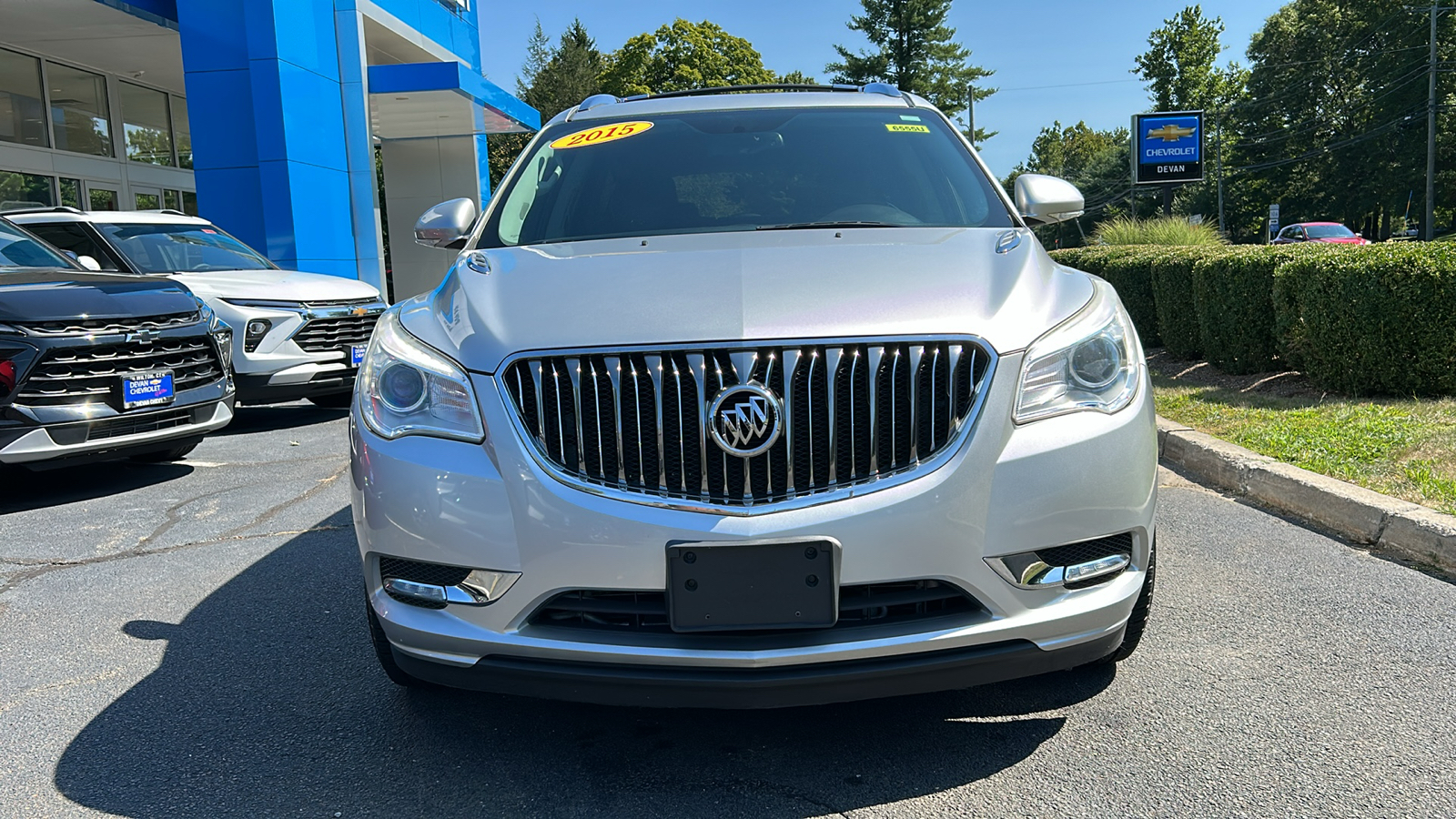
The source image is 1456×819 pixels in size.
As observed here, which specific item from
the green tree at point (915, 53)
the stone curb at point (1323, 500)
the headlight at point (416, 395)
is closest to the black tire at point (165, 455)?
the headlight at point (416, 395)

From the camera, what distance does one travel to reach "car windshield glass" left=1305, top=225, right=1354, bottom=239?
30.0 metres

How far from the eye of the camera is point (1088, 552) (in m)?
2.33

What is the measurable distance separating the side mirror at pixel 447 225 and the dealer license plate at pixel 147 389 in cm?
305

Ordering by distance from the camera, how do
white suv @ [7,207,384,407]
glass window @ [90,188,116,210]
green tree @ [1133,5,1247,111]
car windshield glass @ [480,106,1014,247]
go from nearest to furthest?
car windshield glass @ [480,106,1014,247] < white suv @ [7,207,384,407] < glass window @ [90,188,116,210] < green tree @ [1133,5,1247,111]

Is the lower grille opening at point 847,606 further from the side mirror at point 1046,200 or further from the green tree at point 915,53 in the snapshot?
the green tree at point 915,53

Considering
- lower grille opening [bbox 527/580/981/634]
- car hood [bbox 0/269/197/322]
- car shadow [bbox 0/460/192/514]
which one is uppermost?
car hood [bbox 0/269/197/322]

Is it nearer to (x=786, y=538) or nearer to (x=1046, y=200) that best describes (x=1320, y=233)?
(x=1046, y=200)

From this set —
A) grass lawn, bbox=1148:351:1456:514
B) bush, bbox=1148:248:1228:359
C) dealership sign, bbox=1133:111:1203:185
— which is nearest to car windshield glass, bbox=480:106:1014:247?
grass lawn, bbox=1148:351:1456:514

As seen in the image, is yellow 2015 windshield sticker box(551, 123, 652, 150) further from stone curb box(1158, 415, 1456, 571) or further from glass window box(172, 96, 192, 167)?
glass window box(172, 96, 192, 167)

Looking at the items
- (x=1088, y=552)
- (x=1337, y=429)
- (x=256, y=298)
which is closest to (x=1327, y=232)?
(x=1337, y=429)

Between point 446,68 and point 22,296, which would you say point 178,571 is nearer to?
point 22,296

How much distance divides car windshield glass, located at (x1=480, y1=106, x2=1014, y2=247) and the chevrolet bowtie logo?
24657mm

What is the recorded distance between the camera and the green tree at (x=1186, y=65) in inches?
2452

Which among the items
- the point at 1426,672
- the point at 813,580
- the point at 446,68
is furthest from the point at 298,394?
the point at 446,68
